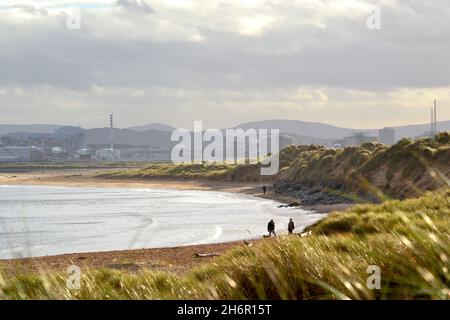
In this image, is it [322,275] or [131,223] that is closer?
[322,275]

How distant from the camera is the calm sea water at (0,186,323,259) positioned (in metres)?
32.1

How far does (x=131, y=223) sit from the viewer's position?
43.3 m

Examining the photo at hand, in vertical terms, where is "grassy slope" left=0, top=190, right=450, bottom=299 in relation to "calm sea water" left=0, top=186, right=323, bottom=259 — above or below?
above

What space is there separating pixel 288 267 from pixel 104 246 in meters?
25.0

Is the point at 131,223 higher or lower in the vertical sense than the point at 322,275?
lower

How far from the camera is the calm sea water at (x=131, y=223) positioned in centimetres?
3211

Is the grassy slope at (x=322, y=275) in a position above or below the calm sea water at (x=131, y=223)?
above

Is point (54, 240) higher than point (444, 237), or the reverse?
point (444, 237)

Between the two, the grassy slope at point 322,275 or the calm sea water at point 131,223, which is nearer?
the grassy slope at point 322,275

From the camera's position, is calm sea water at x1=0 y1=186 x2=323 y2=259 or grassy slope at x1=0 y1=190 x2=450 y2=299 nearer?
grassy slope at x1=0 y1=190 x2=450 y2=299

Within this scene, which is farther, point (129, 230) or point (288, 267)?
point (129, 230)

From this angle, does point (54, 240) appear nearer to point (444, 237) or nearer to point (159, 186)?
point (444, 237)

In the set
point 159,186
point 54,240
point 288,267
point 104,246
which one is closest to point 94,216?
point 54,240
